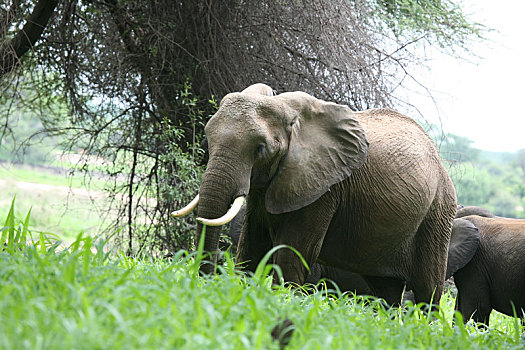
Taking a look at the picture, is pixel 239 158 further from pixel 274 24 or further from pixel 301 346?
pixel 274 24

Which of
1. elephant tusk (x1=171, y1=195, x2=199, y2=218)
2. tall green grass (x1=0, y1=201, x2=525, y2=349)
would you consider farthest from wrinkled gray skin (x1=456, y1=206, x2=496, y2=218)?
tall green grass (x1=0, y1=201, x2=525, y2=349)

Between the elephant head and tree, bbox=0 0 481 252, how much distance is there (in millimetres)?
2158

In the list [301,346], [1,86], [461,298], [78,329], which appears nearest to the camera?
[78,329]

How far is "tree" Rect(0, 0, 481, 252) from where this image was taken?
280 inches

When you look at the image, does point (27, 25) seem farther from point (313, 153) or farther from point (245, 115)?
point (313, 153)

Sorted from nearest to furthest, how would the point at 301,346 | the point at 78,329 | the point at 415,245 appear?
the point at 78,329 → the point at 301,346 → the point at 415,245

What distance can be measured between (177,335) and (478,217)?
23.0 feet

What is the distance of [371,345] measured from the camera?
2.36 m

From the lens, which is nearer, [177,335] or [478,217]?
[177,335]

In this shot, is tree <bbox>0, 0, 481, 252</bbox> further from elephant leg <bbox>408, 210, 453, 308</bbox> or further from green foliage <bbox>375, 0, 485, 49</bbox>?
elephant leg <bbox>408, 210, 453, 308</bbox>

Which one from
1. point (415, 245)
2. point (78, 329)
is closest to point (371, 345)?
point (78, 329)

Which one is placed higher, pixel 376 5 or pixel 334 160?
pixel 376 5

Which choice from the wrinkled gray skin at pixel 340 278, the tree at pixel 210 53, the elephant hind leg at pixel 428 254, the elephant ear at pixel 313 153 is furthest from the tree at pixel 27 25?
the elephant hind leg at pixel 428 254

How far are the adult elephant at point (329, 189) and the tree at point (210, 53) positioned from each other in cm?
176
